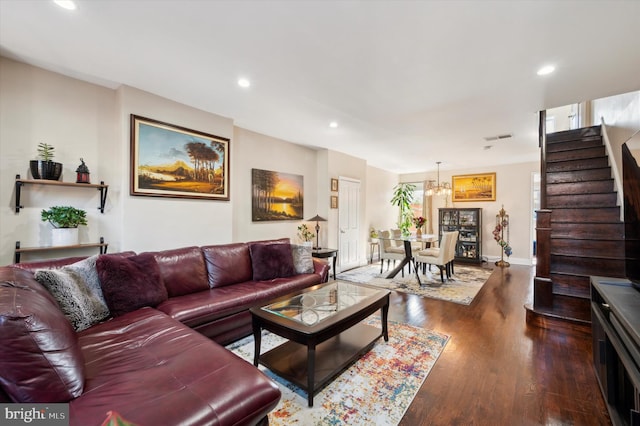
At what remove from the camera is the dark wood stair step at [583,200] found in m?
3.53

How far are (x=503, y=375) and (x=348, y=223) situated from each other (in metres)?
4.17

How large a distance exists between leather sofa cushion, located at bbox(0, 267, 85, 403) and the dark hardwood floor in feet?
5.73

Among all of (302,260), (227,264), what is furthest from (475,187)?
(227,264)

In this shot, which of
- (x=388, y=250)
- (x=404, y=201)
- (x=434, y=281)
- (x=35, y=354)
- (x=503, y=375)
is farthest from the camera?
(x=404, y=201)

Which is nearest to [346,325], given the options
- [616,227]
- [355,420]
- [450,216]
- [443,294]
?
[355,420]

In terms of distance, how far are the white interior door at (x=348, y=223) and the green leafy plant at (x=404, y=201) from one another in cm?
231

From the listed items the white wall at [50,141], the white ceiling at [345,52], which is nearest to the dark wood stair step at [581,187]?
the white ceiling at [345,52]

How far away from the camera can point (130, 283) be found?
223 centimetres

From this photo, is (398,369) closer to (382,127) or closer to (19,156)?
(382,127)

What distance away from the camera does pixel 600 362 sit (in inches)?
74.2

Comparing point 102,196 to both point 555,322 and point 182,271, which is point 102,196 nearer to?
point 182,271

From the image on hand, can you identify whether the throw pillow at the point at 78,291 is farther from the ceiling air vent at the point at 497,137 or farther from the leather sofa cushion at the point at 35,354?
the ceiling air vent at the point at 497,137

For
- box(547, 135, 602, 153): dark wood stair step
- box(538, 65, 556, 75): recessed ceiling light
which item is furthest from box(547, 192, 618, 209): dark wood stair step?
box(538, 65, 556, 75): recessed ceiling light

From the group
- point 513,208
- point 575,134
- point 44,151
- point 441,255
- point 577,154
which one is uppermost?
point 575,134
